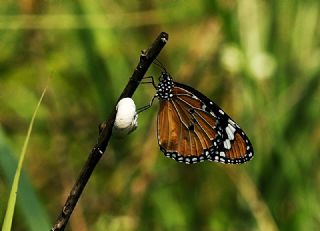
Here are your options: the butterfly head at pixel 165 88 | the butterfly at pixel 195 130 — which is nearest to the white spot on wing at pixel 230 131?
the butterfly at pixel 195 130

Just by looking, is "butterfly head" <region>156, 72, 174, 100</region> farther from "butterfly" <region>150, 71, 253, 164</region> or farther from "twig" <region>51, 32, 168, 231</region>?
"twig" <region>51, 32, 168, 231</region>

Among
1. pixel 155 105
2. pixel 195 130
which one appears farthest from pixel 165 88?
pixel 155 105

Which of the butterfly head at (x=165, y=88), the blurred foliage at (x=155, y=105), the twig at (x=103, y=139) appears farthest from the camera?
the blurred foliage at (x=155, y=105)

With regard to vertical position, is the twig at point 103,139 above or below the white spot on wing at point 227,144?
below

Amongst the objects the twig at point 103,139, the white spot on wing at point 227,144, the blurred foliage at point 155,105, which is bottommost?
the twig at point 103,139

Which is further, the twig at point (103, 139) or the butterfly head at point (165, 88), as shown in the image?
the butterfly head at point (165, 88)

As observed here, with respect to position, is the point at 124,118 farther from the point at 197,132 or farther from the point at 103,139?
the point at 197,132

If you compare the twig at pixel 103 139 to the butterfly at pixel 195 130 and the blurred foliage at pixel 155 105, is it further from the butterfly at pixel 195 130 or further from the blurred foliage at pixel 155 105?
the blurred foliage at pixel 155 105
